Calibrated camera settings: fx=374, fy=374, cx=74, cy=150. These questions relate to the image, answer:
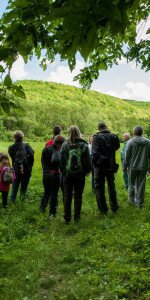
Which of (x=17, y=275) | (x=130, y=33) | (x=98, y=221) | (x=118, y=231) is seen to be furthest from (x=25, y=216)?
(x=130, y=33)

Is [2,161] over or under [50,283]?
over

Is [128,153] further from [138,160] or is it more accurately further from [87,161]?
[87,161]

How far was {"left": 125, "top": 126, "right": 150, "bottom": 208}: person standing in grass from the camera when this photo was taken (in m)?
9.99

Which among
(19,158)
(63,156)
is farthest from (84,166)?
(19,158)

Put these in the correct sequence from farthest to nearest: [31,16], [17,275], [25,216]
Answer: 1. [25,216]
2. [17,275]
3. [31,16]

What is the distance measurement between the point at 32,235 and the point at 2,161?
11.4 ft

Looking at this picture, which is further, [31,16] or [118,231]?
[118,231]

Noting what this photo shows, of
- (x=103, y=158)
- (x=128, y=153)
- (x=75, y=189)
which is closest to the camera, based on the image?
(x=75, y=189)

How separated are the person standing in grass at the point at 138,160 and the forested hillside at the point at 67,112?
145 ft

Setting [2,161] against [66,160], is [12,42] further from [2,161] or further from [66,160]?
[2,161]

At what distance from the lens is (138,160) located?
10008mm

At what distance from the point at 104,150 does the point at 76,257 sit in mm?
3566

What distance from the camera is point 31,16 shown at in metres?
2.96

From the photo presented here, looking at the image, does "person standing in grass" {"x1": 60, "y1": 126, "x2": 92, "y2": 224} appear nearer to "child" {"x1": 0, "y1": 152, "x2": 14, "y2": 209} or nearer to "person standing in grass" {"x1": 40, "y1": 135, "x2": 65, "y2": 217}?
"person standing in grass" {"x1": 40, "y1": 135, "x2": 65, "y2": 217}
